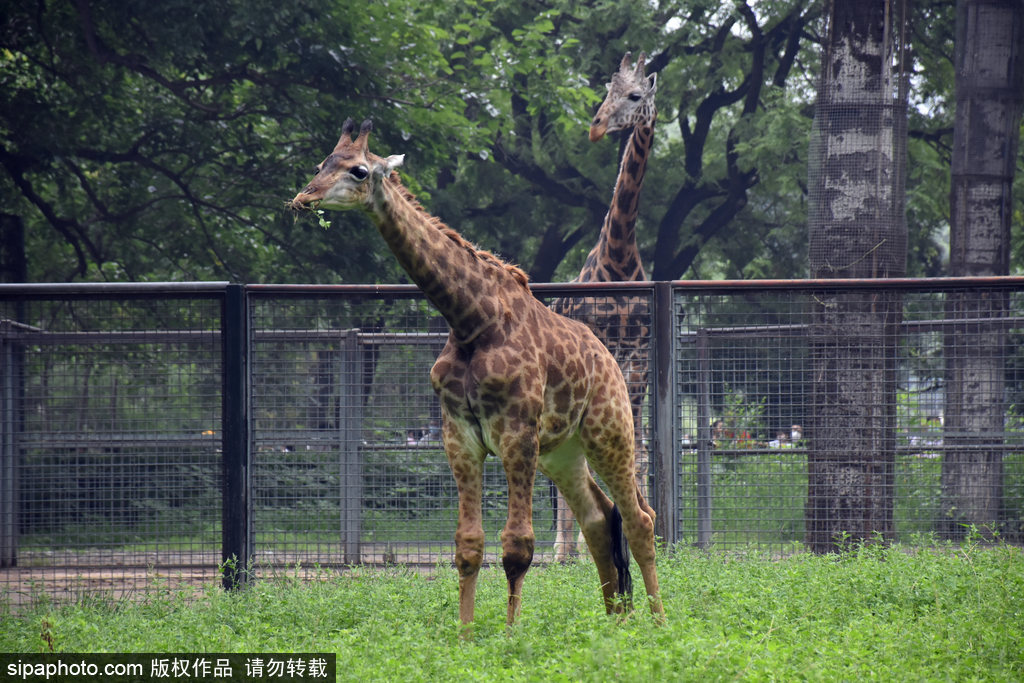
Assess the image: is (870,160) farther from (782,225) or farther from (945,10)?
(782,225)

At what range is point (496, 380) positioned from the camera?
5293 millimetres

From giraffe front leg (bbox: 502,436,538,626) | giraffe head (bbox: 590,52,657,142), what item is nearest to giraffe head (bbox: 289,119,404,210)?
giraffe front leg (bbox: 502,436,538,626)

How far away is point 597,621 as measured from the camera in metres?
5.43

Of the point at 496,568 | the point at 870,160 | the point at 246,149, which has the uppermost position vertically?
the point at 246,149

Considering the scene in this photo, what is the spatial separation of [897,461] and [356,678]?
4798 mm

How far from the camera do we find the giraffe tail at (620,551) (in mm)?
6027

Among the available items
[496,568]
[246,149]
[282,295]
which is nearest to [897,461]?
[496,568]

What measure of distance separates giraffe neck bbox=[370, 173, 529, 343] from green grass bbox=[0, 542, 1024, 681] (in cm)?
160

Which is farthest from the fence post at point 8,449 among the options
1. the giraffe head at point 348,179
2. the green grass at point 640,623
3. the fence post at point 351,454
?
the giraffe head at point 348,179

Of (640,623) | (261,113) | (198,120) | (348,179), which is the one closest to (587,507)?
(640,623)

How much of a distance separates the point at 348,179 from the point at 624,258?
490 centimetres

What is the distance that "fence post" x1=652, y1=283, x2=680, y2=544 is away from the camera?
7.75 meters

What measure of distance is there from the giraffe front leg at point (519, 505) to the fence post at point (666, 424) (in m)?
2.52

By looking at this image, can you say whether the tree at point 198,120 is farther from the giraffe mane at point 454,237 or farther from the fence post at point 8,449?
the giraffe mane at point 454,237
